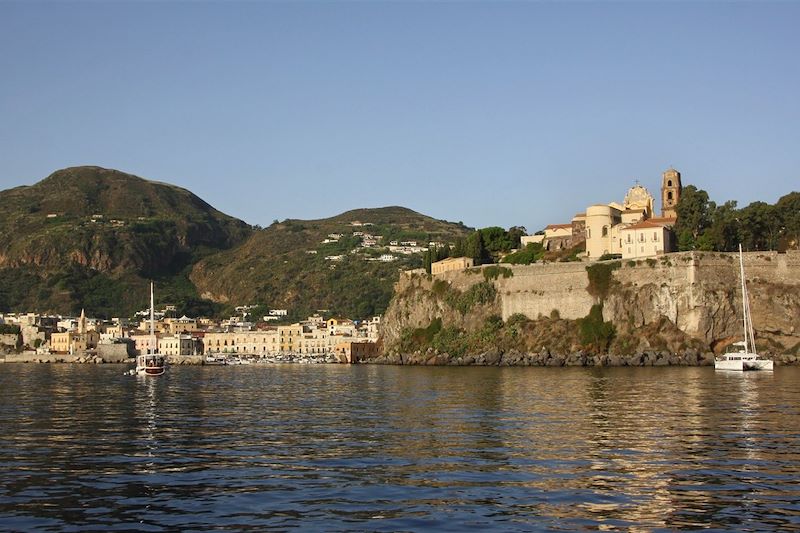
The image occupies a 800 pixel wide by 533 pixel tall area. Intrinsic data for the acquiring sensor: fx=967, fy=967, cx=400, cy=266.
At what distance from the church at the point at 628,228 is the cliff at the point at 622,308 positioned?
14.8 ft

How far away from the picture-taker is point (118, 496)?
61.9 ft

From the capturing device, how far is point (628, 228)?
93.4 meters

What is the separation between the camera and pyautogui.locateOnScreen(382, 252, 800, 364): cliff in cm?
8194

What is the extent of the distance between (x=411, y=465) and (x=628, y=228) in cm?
7478

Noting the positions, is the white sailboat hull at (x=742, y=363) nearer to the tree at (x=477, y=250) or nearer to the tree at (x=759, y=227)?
the tree at (x=759, y=227)

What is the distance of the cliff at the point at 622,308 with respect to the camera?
269 ft

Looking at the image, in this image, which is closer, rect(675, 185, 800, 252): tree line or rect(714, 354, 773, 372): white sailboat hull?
rect(714, 354, 773, 372): white sailboat hull

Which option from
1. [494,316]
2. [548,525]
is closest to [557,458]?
[548,525]

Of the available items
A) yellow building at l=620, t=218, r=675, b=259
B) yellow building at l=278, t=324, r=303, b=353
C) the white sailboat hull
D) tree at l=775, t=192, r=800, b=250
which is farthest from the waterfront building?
the white sailboat hull

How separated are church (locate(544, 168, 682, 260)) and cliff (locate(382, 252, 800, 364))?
14.8 ft

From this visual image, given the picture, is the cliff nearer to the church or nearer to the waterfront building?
the church

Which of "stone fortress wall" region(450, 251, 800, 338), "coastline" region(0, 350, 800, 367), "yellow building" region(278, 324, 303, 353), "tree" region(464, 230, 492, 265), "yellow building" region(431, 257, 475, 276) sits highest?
"tree" region(464, 230, 492, 265)

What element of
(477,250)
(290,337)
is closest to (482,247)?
(477,250)

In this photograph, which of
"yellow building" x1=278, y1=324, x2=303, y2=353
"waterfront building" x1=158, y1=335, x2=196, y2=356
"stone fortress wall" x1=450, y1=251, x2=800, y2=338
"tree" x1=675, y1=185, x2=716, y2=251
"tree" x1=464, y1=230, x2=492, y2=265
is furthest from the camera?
"yellow building" x1=278, y1=324, x2=303, y2=353
